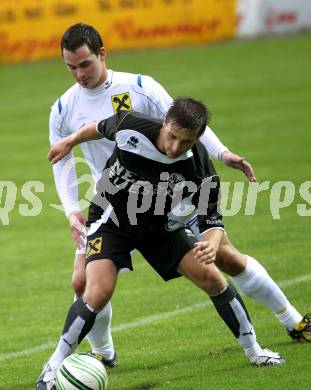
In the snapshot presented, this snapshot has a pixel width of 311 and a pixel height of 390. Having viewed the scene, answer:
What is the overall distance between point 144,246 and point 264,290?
3.84 feet

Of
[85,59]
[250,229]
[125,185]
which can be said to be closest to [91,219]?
[125,185]

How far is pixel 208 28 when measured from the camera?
98.5 ft

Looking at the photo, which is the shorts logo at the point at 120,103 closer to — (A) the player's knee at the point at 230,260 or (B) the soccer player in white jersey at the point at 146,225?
(B) the soccer player in white jersey at the point at 146,225

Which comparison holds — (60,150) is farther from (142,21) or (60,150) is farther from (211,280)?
(142,21)

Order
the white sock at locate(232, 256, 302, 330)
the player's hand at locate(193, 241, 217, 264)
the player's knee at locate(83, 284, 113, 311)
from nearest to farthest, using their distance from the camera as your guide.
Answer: the player's hand at locate(193, 241, 217, 264)
the player's knee at locate(83, 284, 113, 311)
the white sock at locate(232, 256, 302, 330)

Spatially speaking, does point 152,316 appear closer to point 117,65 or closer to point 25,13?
point 117,65

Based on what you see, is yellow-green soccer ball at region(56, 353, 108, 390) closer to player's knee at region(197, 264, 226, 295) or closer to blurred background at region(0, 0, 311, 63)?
player's knee at region(197, 264, 226, 295)

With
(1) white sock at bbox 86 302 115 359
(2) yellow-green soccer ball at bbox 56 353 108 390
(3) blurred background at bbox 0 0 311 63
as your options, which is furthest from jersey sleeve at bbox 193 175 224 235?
(3) blurred background at bbox 0 0 311 63

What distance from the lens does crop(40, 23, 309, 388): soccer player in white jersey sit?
314 inches

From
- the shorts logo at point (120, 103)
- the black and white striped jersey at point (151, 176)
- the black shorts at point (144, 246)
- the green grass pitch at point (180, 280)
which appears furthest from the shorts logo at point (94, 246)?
the shorts logo at point (120, 103)

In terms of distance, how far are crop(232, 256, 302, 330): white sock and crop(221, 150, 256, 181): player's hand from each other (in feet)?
2.92

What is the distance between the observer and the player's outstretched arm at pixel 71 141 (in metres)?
7.51

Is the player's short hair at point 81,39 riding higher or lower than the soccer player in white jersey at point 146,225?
higher

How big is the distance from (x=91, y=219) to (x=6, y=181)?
10034mm
